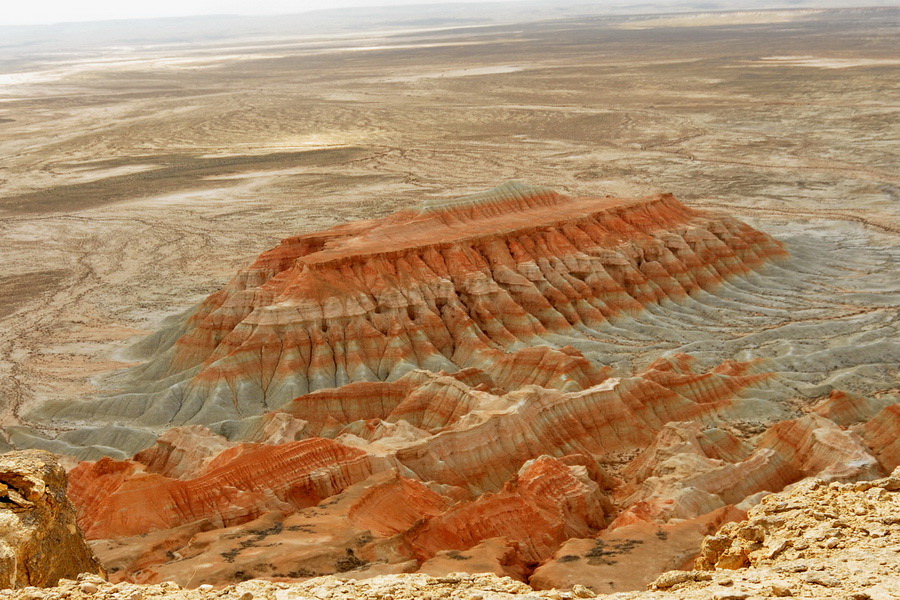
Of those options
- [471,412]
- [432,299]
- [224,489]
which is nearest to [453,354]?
[432,299]

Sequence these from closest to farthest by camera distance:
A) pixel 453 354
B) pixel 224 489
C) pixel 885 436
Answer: pixel 224 489 < pixel 885 436 < pixel 453 354

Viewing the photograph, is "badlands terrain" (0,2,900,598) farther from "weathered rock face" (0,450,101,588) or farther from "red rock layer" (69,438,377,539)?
"weathered rock face" (0,450,101,588)

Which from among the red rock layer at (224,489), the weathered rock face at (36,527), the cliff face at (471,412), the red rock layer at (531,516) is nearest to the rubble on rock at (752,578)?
the weathered rock face at (36,527)

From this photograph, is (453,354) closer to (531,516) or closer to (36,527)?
(531,516)

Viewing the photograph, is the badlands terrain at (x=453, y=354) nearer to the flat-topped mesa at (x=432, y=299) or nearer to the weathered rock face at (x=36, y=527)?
the flat-topped mesa at (x=432, y=299)

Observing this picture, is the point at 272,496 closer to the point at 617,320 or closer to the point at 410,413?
the point at 410,413

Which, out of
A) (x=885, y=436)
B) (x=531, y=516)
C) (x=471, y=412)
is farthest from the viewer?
(x=471, y=412)
